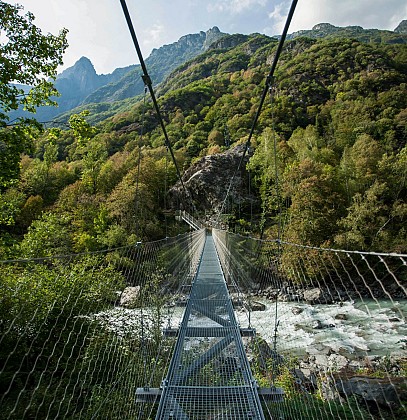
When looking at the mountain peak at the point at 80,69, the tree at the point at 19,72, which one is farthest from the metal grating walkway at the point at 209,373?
the mountain peak at the point at 80,69

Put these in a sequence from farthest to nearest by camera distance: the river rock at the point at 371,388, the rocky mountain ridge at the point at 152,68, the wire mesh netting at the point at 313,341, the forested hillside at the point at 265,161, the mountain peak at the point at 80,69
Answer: the mountain peak at the point at 80,69 → the rocky mountain ridge at the point at 152,68 → the forested hillside at the point at 265,161 → the river rock at the point at 371,388 → the wire mesh netting at the point at 313,341

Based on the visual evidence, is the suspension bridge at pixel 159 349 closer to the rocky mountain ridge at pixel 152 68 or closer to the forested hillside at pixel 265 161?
the forested hillside at pixel 265 161

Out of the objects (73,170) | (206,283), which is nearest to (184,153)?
(73,170)

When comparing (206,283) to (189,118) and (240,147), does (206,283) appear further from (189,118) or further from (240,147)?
(189,118)

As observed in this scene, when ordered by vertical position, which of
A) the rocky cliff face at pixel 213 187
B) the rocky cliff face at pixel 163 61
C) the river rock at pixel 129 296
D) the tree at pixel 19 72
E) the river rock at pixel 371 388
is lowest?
the rocky cliff face at pixel 213 187

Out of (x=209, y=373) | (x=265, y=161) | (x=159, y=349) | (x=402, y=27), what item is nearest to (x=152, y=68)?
(x=265, y=161)

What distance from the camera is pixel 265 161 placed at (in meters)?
16.9

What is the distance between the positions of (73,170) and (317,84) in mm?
23375

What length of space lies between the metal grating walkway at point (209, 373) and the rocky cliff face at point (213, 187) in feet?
47.5

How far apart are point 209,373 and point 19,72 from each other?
2891 mm

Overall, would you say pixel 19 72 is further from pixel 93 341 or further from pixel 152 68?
pixel 152 68

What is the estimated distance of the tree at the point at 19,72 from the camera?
2436 mm

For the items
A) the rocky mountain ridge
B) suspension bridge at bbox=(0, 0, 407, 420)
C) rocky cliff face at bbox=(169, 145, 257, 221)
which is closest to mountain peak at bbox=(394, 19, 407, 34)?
the rocky mountain ridge

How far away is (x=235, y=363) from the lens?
163 cm
